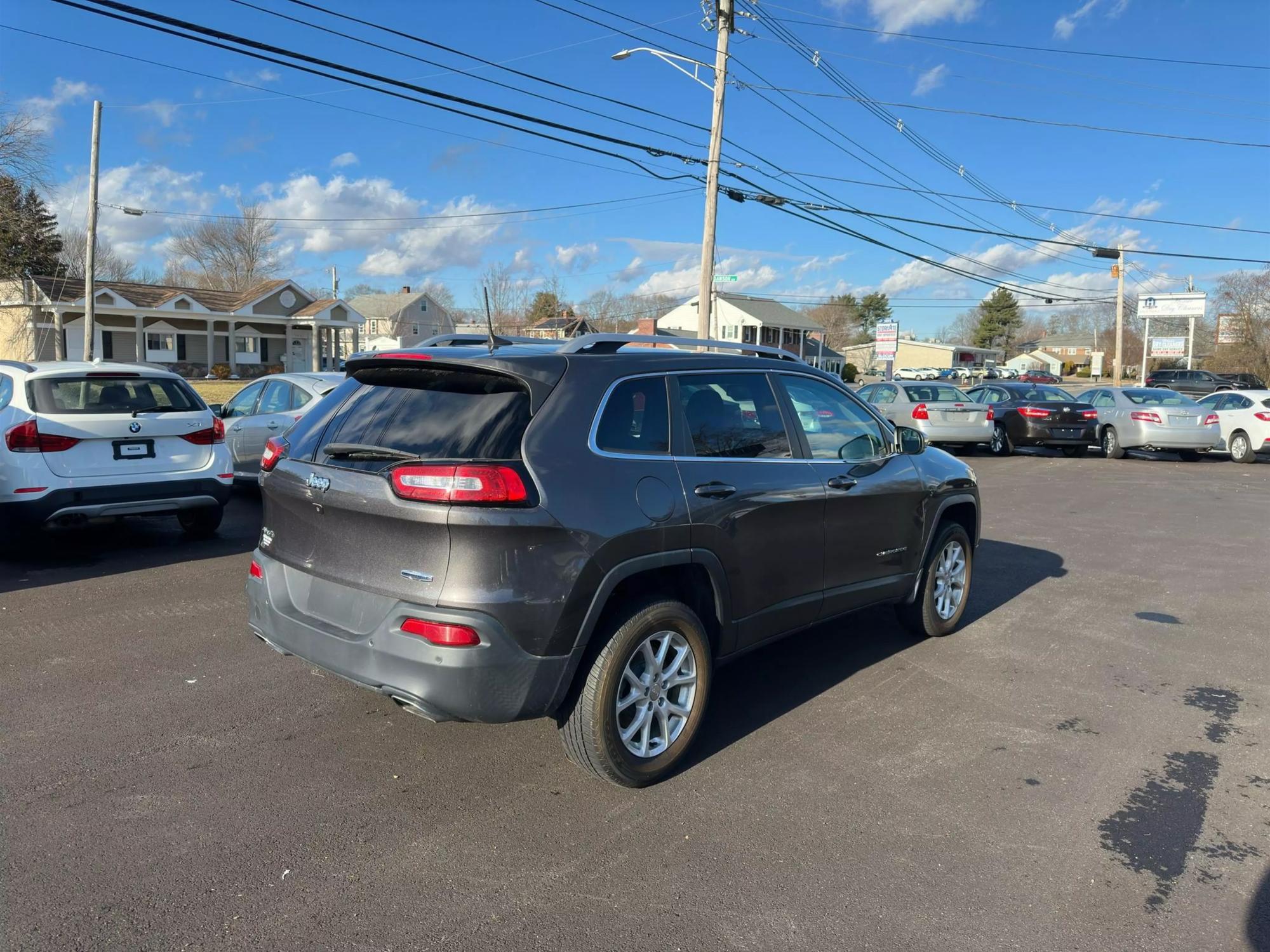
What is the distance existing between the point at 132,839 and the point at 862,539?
372 centimetres

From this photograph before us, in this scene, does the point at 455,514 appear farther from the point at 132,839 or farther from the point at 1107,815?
the point at 1107,815

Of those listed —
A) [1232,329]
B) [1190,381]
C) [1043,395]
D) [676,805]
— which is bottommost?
[676,805]

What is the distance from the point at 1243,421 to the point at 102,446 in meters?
20.4

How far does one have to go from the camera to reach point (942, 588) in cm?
597

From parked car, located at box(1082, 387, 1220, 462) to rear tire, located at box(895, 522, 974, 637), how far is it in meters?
14.9

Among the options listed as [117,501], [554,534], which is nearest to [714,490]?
[554,534]

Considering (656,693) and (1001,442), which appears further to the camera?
(1001,442)

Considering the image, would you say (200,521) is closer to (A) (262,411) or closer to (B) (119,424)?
(B) (119,424)

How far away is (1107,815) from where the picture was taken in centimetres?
370

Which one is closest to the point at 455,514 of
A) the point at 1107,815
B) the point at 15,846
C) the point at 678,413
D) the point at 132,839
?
the point at 678,413

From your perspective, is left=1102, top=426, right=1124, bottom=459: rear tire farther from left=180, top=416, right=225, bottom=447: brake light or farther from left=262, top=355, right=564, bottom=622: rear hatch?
left=262, top=355, right=564, bottom=622: rear hatch

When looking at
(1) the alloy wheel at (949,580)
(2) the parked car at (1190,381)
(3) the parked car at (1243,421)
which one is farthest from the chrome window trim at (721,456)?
(2) the parked car at (1190,381)

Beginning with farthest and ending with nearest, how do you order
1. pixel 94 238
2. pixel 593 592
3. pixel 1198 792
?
1. pixel 94 238
2. pixel 1198 792
3. pixel 593 592

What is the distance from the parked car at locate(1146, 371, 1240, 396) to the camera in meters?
40.0
